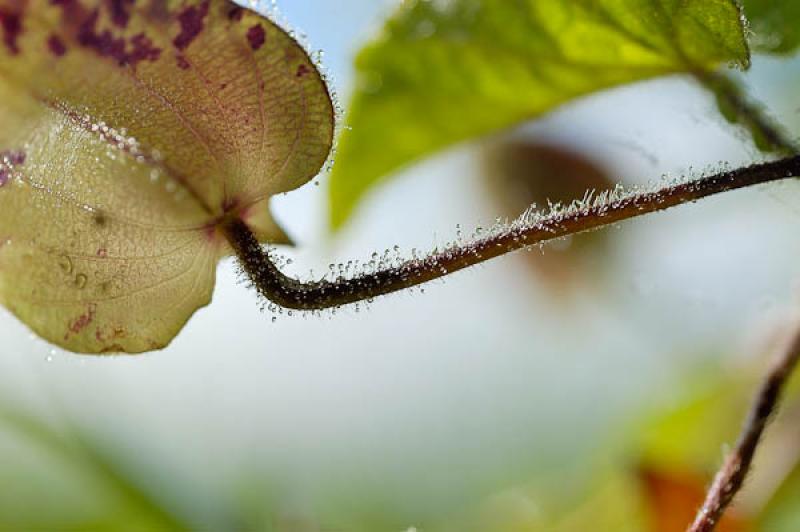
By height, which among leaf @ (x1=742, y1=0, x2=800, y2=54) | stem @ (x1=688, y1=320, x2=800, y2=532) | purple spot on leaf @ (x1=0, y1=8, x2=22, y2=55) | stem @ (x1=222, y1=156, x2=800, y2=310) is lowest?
stem @ (x1=688, y1=320, x2=800, y2=532)

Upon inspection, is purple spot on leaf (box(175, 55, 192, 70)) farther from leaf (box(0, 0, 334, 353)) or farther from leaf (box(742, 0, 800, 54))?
leaf (box(742, 0, 800, 54))

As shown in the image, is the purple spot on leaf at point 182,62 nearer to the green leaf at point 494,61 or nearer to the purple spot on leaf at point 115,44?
the purple spot on leaf at point 115,44

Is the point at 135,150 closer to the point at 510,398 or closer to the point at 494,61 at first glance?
the point at 494,61

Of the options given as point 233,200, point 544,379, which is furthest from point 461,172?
point 233,200

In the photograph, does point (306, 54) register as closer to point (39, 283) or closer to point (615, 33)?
point (39, 283)

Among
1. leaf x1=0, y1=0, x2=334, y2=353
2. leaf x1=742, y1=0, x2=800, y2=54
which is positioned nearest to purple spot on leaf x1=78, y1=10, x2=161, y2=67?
leaf x1=0, y1=0, x2=334, y2=353

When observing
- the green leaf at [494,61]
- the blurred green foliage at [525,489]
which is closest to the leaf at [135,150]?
the green leaf at [494,61]

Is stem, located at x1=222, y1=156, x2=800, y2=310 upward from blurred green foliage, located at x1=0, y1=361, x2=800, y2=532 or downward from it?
downward
